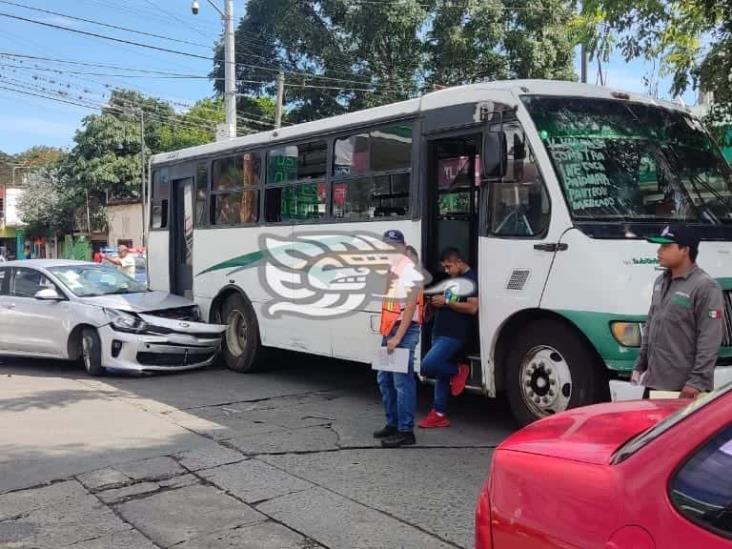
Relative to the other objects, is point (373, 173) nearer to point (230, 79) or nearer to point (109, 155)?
point (230, 79)

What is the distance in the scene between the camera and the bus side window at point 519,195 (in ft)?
18.9

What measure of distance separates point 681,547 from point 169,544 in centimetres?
310

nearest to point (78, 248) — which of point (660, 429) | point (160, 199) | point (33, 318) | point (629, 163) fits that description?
point (160, 199)

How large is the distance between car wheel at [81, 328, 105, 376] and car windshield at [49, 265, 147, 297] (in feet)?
2.06

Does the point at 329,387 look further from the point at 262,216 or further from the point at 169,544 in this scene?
the point at 169,544

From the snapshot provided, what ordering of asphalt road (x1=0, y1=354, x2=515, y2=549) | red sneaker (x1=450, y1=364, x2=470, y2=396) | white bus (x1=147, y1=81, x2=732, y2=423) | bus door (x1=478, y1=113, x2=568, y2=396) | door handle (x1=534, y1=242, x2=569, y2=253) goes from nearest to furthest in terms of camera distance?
1. asphalt road (x1=0, y1=354, x2=515, y2=549)
2. white bus (x1=147, y1=81, x2=732, y2=423)
3. door handle (x1=534, y1=242, x2=569, y2=253)
4. bus door (x1=478, y1=113, x2=568, y2=396)
5. red sneaker (x1=450, y1=364, x2=470, y2=396)

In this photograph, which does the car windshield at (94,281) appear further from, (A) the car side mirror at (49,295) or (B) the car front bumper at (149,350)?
(B) the car front bumper at (149,350)

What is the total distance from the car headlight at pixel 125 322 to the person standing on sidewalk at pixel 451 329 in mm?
4263

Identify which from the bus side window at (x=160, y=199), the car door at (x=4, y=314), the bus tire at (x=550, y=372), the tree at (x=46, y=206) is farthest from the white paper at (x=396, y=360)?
the tree at (x=46, y=206)

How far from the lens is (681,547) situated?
5.69 feet

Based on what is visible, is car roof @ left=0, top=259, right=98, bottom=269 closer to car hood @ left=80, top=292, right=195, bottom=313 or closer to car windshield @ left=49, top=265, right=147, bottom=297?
car windshield @ left=49, top=265, right=147, bottom=297

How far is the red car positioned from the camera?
178cm

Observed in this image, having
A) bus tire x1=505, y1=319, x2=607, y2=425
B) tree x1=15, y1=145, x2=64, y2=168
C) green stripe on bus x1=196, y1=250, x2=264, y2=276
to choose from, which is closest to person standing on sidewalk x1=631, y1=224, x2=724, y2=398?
bus tire x1=505, y1=319, x2=607, y2=425

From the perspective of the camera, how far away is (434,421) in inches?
261
